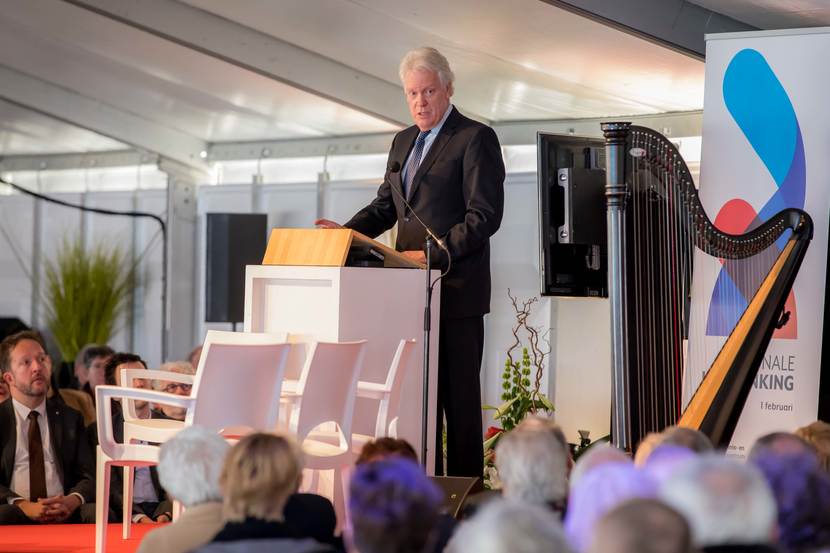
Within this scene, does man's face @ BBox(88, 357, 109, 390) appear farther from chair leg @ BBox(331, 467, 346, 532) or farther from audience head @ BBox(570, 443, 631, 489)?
audience head @ BBox(570, 443, 631, 489)

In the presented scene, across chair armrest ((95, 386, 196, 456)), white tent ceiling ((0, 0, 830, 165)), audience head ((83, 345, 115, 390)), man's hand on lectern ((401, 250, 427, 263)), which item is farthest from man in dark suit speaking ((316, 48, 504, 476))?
audience head ((83, 345, 115, 390))

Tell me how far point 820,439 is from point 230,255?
7.73 meters

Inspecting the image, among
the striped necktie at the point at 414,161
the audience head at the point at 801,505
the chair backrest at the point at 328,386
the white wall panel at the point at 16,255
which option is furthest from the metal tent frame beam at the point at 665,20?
the white wall panel at the point at 16,255

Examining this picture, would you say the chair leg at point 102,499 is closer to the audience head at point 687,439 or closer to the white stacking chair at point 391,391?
the white stacking chair at point 391,391

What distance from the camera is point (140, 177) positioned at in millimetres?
12570

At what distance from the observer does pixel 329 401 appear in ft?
13.6

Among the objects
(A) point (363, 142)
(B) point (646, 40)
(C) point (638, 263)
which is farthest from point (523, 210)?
(C) point (638, 263)

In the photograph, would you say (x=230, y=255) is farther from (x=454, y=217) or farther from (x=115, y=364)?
(x=454, y=217)

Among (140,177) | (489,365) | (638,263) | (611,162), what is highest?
(140,177)

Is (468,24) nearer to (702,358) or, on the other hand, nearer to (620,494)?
(702,358)

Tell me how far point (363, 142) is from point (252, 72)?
5.67 ft

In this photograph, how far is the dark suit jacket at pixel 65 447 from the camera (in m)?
5.35

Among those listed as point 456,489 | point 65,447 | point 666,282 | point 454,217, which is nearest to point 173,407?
point 65,447

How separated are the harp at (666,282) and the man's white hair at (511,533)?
2301 mm
